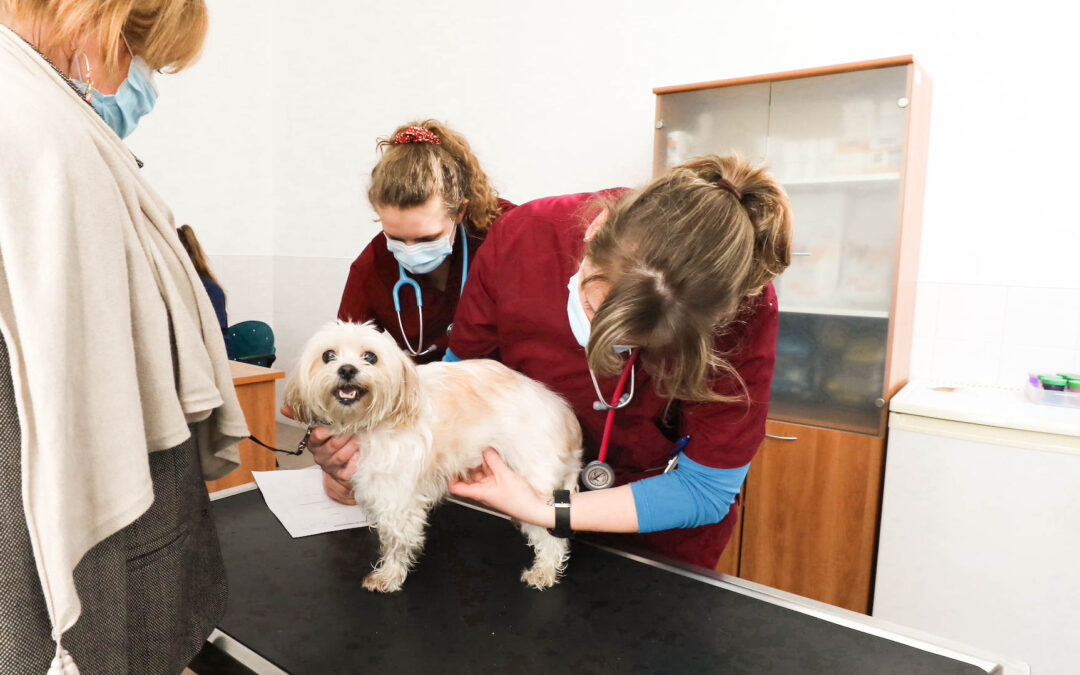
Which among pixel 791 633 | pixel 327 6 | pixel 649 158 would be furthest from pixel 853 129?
pixel 327 6

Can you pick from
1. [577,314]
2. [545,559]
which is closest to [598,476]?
[545,559]

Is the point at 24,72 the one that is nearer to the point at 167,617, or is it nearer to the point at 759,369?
the point at 167,617

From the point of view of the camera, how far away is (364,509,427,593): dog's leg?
1263mm

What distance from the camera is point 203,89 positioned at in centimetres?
500

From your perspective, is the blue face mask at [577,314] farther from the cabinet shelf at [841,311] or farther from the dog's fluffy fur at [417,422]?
the cabinet shelf at [841,311]

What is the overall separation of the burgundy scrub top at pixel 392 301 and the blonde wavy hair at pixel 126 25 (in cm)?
127

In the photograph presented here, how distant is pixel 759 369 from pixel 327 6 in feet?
16.2

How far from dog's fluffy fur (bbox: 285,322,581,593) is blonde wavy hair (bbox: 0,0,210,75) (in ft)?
2.30

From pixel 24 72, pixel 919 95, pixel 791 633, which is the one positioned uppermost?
pixel 919 95

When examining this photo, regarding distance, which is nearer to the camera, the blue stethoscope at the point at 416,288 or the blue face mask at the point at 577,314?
the blue face mask at the point at 577,314

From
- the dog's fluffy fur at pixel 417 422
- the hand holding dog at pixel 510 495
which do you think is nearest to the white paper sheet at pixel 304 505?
the dog's fluffy fur at pixel 417 422

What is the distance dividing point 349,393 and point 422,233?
0.65 m

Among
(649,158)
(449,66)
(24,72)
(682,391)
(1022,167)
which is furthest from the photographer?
(449,66)

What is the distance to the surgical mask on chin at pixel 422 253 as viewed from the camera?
1941 mm
